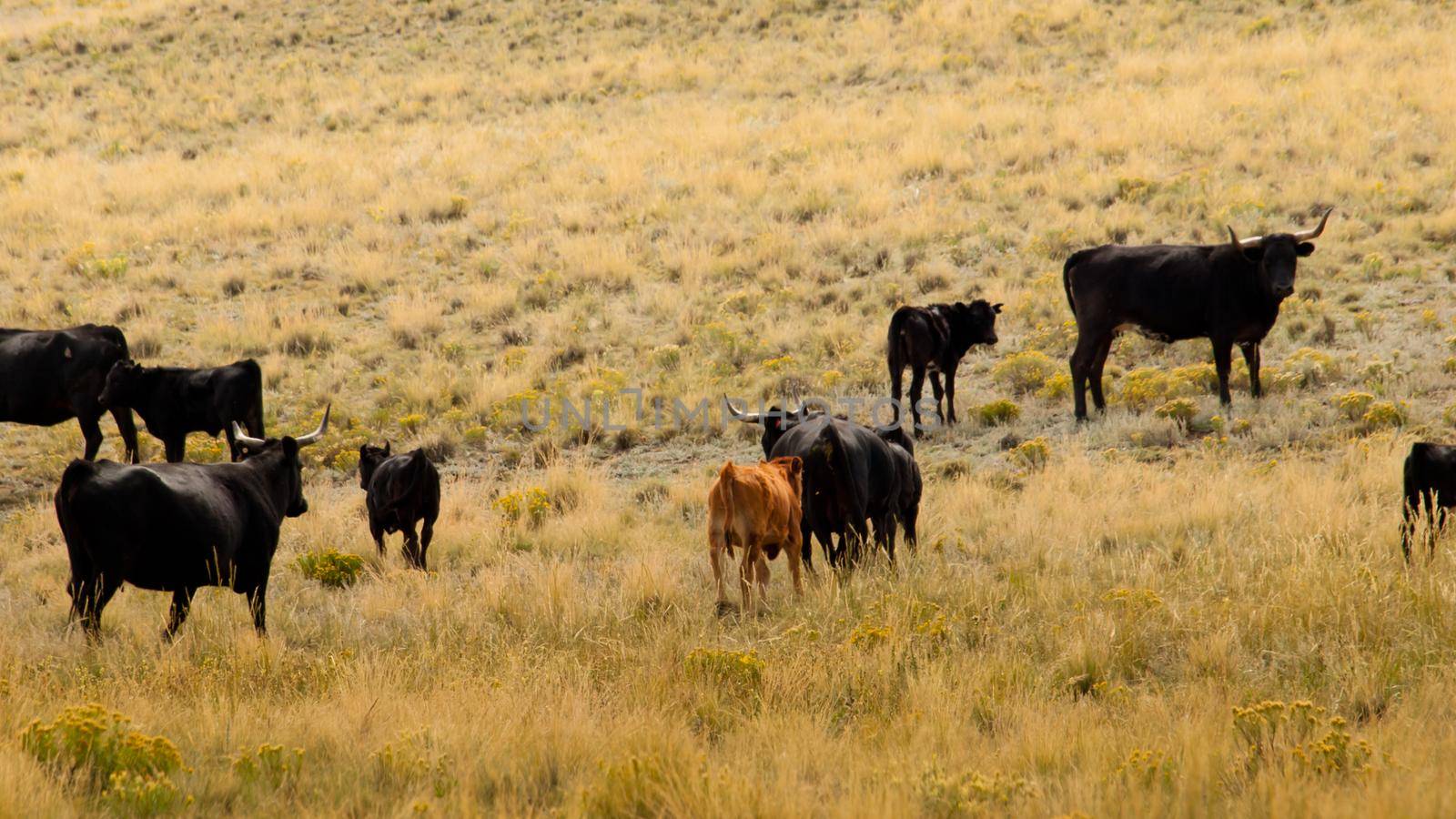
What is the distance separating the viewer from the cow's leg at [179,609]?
7363 mm

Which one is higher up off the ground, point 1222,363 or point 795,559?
Result: point 795,559

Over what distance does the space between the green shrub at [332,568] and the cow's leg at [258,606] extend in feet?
4.48

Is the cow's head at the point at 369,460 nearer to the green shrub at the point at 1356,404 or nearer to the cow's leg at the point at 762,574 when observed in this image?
the cow's leg at the point at 762,574

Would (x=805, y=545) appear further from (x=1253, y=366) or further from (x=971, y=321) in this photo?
(x=1253, y=366)

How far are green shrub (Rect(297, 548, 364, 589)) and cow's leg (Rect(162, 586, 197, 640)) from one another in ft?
6.09

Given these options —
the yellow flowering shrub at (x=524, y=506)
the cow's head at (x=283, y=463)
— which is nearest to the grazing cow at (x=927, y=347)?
the yellow flowering shrub at (x=524, y=506)

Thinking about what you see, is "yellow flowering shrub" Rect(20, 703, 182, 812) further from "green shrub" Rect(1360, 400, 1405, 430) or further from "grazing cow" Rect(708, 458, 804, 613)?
"green shrub" Rect(1360, 400, 1405, 430)

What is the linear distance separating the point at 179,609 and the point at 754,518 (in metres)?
3.56

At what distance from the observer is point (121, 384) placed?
44.1ft

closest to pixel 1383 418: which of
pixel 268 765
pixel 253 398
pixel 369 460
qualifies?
pixel 369 460

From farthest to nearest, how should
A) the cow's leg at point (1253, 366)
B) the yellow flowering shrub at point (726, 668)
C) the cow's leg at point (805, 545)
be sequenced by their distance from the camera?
the cow's leg at point (1253, 366)
the cow's leg at point (805, 545)
the yellow flowering shrub at point (726, 668)

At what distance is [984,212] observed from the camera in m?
21.3

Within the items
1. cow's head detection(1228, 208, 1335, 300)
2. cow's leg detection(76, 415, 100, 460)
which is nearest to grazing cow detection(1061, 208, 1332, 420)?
cow's head detection(1228, 208, 1335, 300)

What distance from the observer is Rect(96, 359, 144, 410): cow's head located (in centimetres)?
1344
